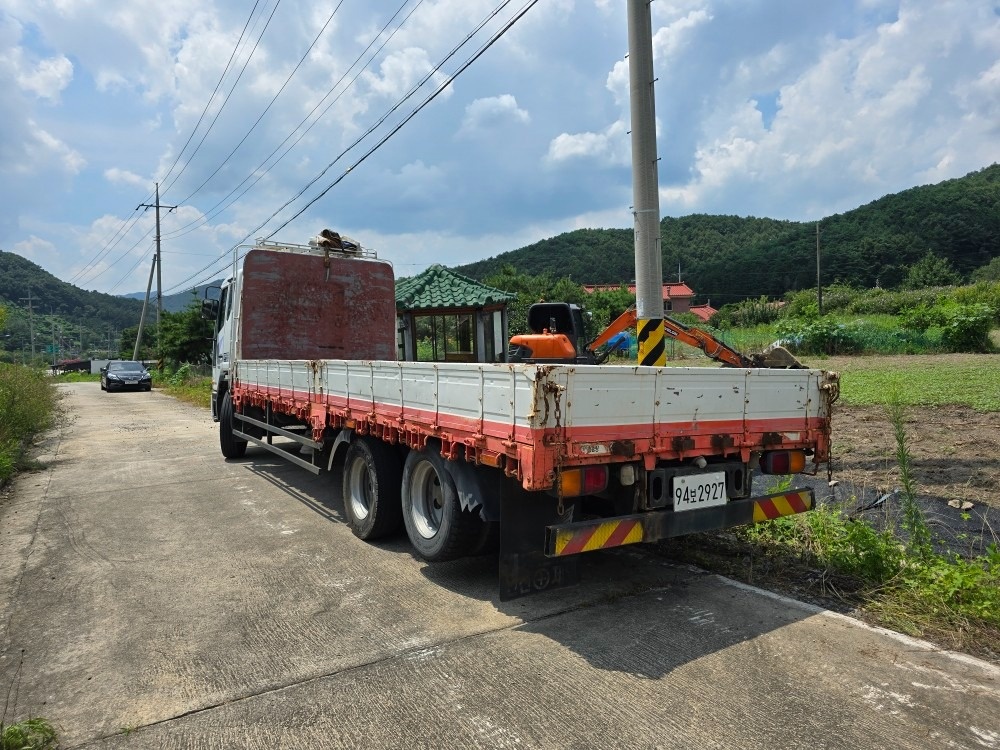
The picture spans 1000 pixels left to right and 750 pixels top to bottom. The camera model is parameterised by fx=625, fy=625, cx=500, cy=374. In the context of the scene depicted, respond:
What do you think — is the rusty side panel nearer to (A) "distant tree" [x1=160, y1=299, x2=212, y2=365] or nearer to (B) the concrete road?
(B) the concrete road

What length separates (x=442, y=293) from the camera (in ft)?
53.3

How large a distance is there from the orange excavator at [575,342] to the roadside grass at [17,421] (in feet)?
23.8

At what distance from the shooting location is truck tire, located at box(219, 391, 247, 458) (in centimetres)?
964

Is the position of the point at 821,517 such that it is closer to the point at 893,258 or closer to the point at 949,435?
the point at 949,435

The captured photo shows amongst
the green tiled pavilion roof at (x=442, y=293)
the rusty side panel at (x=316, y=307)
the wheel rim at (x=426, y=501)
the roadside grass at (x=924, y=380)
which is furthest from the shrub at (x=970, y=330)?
the wheel rim at (x=426, y=501)

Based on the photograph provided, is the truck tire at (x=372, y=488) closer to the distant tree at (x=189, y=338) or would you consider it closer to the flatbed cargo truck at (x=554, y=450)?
the flatbed cargo truck at (x=554, y=450)

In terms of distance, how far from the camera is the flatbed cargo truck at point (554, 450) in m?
3.40

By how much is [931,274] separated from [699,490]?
2651 inches

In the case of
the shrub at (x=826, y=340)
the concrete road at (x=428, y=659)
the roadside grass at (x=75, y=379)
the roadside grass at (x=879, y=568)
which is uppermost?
the shrub at (x=826, y=340)

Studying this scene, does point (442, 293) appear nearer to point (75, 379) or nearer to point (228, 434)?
point (228, 434)

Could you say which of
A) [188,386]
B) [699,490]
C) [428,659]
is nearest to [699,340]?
[699,490]

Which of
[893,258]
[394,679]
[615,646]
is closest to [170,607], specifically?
[394,679]

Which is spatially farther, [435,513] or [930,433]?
[930,433]

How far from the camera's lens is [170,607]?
4.14 metres
